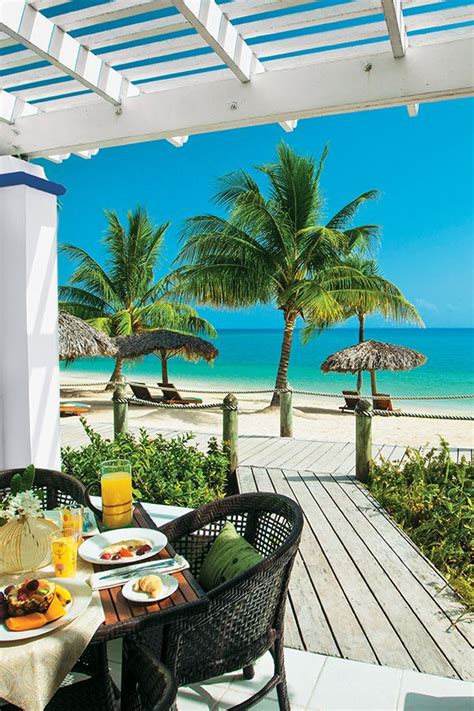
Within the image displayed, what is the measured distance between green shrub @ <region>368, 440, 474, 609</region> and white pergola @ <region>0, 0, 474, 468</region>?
2372 millimetres

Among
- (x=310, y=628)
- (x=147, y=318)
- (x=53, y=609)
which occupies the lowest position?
(x=310, y=628)

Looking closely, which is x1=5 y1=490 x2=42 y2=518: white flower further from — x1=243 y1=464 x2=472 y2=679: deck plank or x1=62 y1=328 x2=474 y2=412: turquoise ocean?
x1=62 y1=328 x2=474 y2=412: turquoise ocean

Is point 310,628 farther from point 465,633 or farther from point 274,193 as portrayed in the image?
point 274,193

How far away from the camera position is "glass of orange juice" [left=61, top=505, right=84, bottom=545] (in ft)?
5.48

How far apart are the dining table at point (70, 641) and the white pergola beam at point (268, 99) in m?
2.10

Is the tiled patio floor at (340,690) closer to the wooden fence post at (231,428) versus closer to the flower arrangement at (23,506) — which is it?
the flower arrangement at (23,506)

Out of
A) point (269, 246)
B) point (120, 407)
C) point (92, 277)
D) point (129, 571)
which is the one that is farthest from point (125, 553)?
point (92, 277)

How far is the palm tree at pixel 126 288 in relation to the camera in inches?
690

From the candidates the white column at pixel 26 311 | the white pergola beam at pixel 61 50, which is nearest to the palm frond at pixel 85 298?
the white column at pixel 26 311

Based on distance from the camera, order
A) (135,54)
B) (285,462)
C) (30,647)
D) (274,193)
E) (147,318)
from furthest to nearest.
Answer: (147,318) → (274,193) → (285,462) → (135,54) → (30,647)

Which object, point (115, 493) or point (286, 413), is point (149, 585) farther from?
point (286, 413)

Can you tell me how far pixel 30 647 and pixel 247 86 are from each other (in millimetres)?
2421

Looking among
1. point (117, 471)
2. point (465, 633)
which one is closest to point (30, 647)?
point (117, 471)

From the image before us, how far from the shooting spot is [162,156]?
46.8 meters
